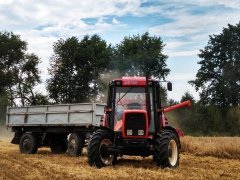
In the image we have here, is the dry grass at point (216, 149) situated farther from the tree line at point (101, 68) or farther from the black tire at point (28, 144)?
the tree line at point (101, 68)

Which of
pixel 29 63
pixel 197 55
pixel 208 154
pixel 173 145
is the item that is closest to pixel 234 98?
pixel 197 55

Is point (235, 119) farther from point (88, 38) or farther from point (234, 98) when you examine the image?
point (88, 38)

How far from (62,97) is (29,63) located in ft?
24.2

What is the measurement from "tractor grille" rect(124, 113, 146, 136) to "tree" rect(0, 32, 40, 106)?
4260 centimetres

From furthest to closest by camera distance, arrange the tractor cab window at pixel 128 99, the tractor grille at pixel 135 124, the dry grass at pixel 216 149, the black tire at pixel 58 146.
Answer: the black tire at pixel 58 146
the dry grass at pixel 216 149
the tractor cab window at pixel 128 99
the tractor grille at pixel 135 124

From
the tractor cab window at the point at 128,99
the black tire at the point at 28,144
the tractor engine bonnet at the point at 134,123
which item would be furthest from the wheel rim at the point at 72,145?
the tractor engine bonnet at the point at 134,123

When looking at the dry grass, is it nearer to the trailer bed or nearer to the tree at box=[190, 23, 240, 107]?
the trailer bed

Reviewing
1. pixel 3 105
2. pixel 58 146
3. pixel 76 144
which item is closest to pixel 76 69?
pixel 3 105

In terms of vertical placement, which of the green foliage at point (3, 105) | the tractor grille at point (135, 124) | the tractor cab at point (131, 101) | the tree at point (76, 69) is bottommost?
the tractor grille at point (135, 124)

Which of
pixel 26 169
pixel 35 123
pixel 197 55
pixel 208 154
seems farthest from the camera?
pixel 197 55

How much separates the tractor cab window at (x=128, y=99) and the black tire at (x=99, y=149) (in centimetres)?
74

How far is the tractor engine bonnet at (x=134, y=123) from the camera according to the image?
40.7 feet

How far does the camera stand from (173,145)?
12578mm

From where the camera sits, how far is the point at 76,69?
53438 mm
